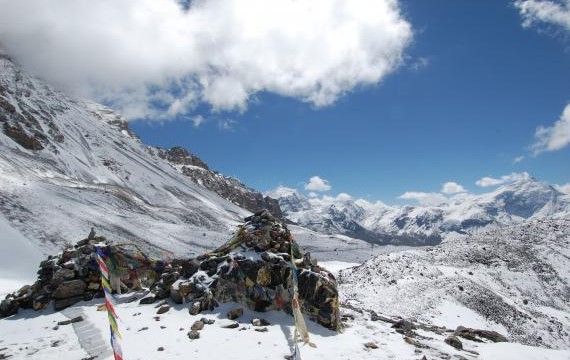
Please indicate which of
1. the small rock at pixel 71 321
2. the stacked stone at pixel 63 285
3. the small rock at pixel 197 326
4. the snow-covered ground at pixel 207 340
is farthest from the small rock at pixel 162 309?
the stacked stone at pixel 63 285

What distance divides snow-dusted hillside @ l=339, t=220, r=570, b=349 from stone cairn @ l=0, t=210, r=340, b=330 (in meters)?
12.8

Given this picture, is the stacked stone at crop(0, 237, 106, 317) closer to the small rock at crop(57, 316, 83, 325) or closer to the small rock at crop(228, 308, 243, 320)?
the small rock at crop(57, 316, 83, 325)

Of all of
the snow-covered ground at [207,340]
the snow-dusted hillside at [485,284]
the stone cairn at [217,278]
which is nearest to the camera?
the snow-covered ground at [207,340]

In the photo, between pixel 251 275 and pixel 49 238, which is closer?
pixel 251 275

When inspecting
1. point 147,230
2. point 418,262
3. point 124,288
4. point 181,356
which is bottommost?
point 181,356

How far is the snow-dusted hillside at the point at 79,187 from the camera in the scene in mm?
71375

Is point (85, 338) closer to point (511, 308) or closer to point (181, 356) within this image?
point (181, 356)

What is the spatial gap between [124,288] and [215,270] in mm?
7751

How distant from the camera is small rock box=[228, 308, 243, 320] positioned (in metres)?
19.8

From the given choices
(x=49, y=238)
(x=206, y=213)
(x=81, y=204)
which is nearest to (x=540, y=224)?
(x=49, y=238)

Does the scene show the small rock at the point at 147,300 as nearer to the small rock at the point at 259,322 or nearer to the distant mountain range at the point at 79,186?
the small rock at the point at 259,322

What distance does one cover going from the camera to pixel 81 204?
87500 millimetres

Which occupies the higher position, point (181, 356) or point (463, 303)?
point (463, 303)

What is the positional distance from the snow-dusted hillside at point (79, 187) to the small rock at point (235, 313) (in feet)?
146
